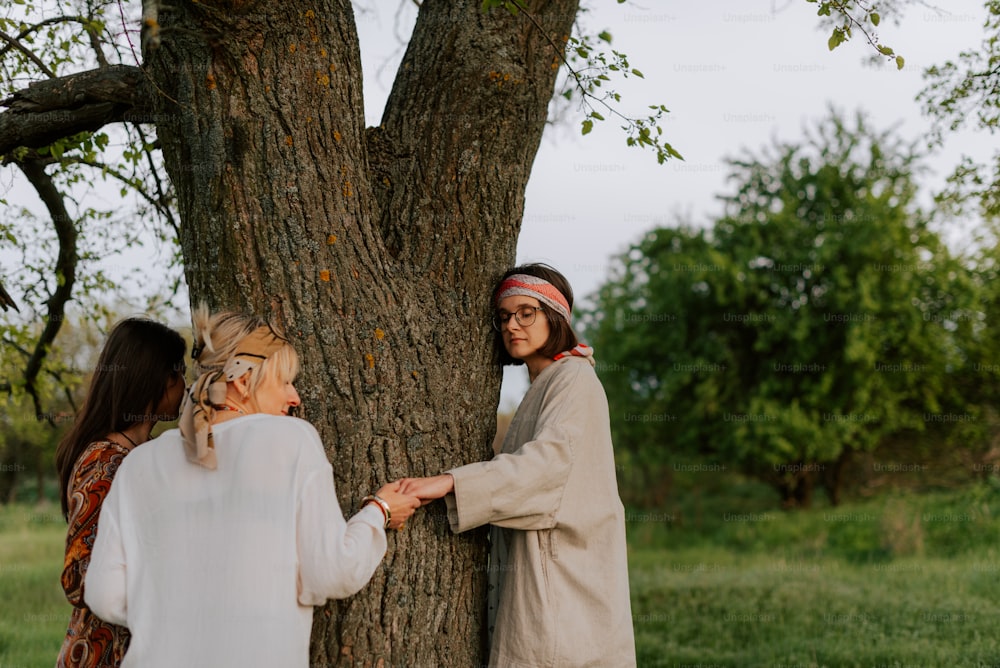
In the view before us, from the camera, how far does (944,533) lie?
1259 centimetres

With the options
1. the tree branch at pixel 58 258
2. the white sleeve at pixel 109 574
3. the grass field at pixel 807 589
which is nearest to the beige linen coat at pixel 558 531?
the white sleeve at pixel 109 574

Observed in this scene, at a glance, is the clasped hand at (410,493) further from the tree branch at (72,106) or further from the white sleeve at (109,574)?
the tree branch at (72,106)

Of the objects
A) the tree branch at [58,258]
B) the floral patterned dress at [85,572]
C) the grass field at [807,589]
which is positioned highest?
the tree branch at [58,258]

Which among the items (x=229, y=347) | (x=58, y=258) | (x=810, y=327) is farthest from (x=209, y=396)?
(x=810, y=327)

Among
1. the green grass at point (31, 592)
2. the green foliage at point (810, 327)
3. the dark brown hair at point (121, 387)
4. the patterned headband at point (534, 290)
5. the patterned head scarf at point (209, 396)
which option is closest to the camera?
the patterned head scarf at point (209, 396)

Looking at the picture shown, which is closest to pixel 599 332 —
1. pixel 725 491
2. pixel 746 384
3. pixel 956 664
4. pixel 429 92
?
pixel 746 384

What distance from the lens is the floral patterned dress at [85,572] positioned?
9.34ft

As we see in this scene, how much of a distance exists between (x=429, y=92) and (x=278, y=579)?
2130 mm

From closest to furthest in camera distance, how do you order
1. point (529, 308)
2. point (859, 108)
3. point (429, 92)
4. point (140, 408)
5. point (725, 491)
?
1. point (140, 408)
2. point (529, 308)
3. point (429, 92)
4. point (859, 108)
5. point (725, 491)

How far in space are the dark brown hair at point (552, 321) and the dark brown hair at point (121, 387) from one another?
4.16ft

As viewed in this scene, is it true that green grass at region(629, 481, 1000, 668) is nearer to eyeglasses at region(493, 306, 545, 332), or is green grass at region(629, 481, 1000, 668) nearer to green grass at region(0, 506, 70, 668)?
eyeglasses at region(493, 306, 545, 332)

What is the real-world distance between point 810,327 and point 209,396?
1648 cm

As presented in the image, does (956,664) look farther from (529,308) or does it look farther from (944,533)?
(944,533)

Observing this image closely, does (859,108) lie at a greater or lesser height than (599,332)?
greater
